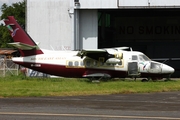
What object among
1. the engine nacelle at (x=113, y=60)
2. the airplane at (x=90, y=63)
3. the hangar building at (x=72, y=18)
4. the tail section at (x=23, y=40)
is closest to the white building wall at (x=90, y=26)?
the hangar building at (x=72, y=18)

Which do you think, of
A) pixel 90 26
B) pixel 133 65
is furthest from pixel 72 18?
pixel 133 65

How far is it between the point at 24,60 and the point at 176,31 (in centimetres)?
2551

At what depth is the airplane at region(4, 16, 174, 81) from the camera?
2917cm

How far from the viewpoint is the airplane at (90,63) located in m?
29.2

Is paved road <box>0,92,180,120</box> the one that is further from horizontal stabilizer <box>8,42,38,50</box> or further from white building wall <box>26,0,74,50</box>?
white building wall <box>26,0,74,50</box>

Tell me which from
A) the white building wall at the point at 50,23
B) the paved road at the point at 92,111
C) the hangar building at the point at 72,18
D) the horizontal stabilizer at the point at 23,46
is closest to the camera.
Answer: the paved road at the point at 92,111

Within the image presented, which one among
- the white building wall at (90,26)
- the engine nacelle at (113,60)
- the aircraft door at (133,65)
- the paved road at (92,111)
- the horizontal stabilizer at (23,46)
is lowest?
the paved road at (92,111)

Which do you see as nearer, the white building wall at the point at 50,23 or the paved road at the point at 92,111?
the paved road at the point at 92,111

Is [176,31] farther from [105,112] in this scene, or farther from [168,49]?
[105,112]

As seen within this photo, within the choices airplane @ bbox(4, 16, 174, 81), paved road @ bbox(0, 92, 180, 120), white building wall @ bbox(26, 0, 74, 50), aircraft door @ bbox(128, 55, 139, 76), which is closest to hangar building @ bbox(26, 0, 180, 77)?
white building wall @ bbox(26, 0, 74, 50)

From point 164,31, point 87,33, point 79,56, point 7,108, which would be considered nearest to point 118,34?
point 164,31

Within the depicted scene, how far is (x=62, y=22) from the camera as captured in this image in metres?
38.0

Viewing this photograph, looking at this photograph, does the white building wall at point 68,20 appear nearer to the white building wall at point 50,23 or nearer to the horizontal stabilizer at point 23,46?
the white building wall at point 50,23

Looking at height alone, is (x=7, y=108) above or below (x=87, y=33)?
below
